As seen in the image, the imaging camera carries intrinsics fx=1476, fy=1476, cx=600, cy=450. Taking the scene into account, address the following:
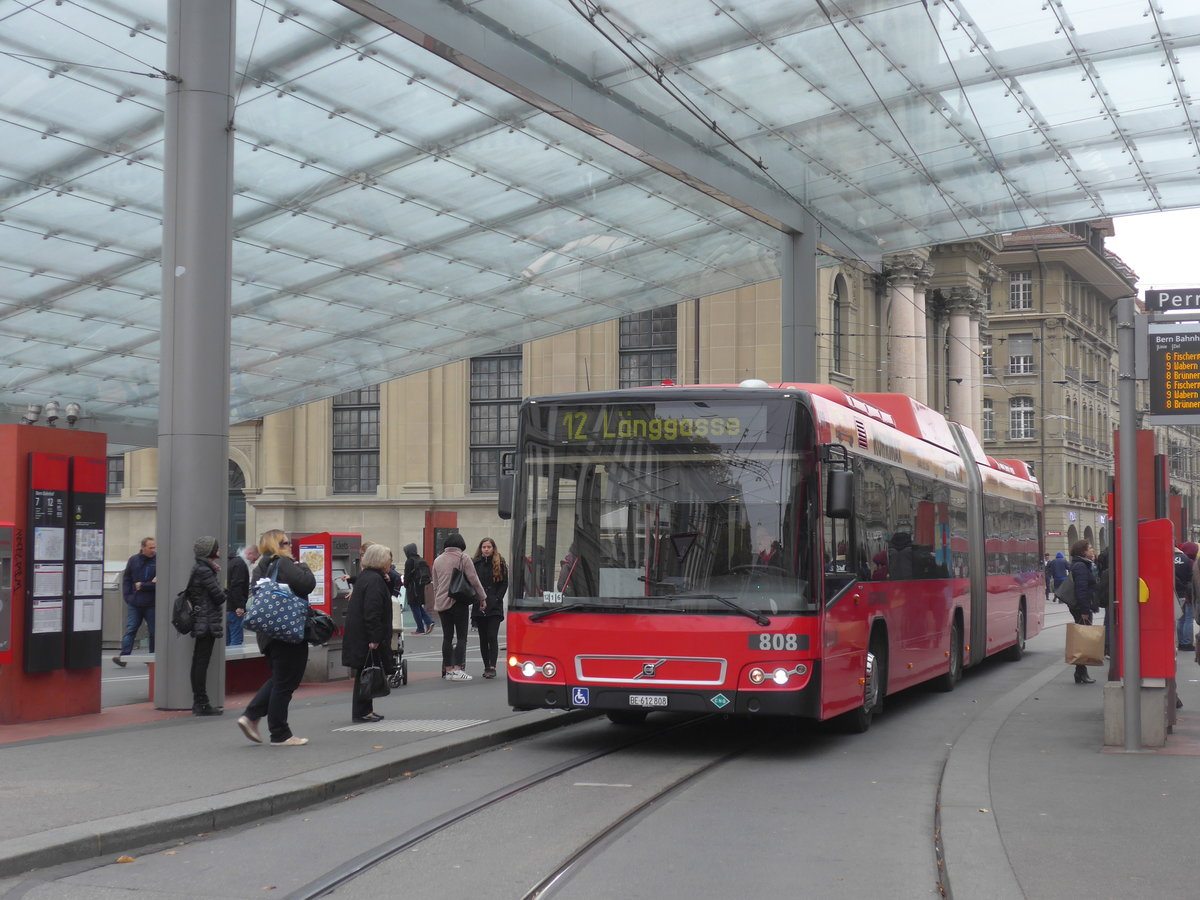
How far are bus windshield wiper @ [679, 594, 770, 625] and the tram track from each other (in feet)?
3.75

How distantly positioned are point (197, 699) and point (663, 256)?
516 inches

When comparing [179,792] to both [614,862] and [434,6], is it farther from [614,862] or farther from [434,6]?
[434,6]

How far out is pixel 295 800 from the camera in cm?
881

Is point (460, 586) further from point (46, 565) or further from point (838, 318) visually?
point (838, 318)

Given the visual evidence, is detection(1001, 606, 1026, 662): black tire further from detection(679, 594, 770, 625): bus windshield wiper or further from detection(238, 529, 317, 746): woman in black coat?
detection(238, 529, 317, 746): woman in black coat

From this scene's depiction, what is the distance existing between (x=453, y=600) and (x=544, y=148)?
19.8ft

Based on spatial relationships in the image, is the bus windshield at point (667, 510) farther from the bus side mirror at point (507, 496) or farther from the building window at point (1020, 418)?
the building window at point (1020, 418)

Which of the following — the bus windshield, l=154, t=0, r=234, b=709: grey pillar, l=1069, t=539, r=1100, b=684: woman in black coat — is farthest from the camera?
l=1069, t=539, r=1100, b=684: woman in black coat

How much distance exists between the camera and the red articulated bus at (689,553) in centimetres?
1079

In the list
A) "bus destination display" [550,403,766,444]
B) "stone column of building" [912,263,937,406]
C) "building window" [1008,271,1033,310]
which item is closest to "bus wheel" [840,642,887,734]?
"bus destination display" [550,403,766,444]

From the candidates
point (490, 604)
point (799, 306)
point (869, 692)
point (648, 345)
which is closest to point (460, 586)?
point (490, 604)

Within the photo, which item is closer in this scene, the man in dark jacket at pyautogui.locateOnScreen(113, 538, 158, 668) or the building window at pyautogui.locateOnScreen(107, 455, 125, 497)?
the man in dark jacket at pyautogui.locateOnScreen(113, 538, 158, 668)

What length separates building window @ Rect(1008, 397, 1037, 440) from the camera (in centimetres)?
7756

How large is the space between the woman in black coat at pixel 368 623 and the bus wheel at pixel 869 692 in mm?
4023
